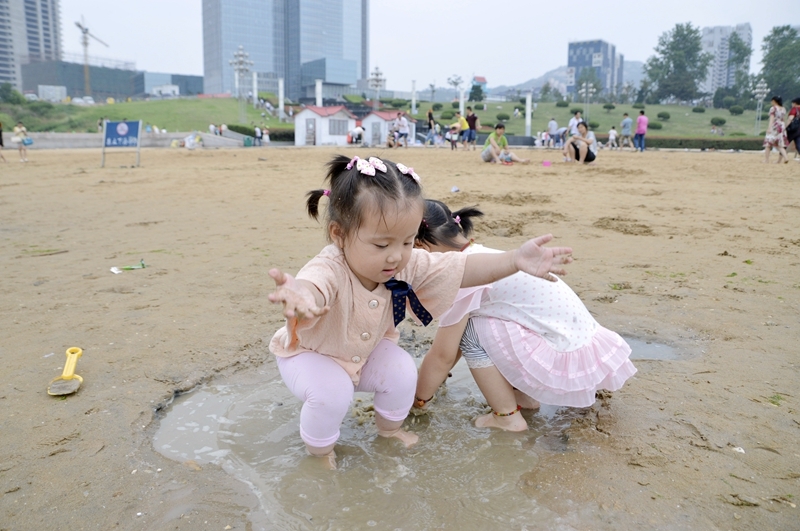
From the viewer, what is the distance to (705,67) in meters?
83.2

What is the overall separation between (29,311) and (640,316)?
12.4 ft

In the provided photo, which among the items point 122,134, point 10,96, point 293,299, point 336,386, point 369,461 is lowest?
point 369,461

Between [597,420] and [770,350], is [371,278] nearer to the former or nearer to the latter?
[597,420]

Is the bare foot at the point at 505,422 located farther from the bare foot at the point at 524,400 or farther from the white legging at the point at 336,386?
the white legging at the point at 336,386

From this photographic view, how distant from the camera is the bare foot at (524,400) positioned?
277cm

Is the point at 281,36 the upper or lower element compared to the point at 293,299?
upper

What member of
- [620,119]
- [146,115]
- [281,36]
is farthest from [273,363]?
[281,36]

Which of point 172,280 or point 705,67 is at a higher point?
point 705,67

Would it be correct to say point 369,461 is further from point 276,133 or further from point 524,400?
point 276,133

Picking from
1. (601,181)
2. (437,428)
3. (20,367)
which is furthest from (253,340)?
(601,181)

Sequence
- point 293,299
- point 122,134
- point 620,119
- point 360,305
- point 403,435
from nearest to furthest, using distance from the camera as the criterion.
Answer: point 293,299
point 360,305
point 403,435
point 122,134
point 620,119

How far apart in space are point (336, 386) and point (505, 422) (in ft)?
2.49

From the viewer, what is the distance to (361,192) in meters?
2.07

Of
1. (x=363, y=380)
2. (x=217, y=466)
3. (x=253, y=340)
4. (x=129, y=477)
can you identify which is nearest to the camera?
(x=129, y=477)
